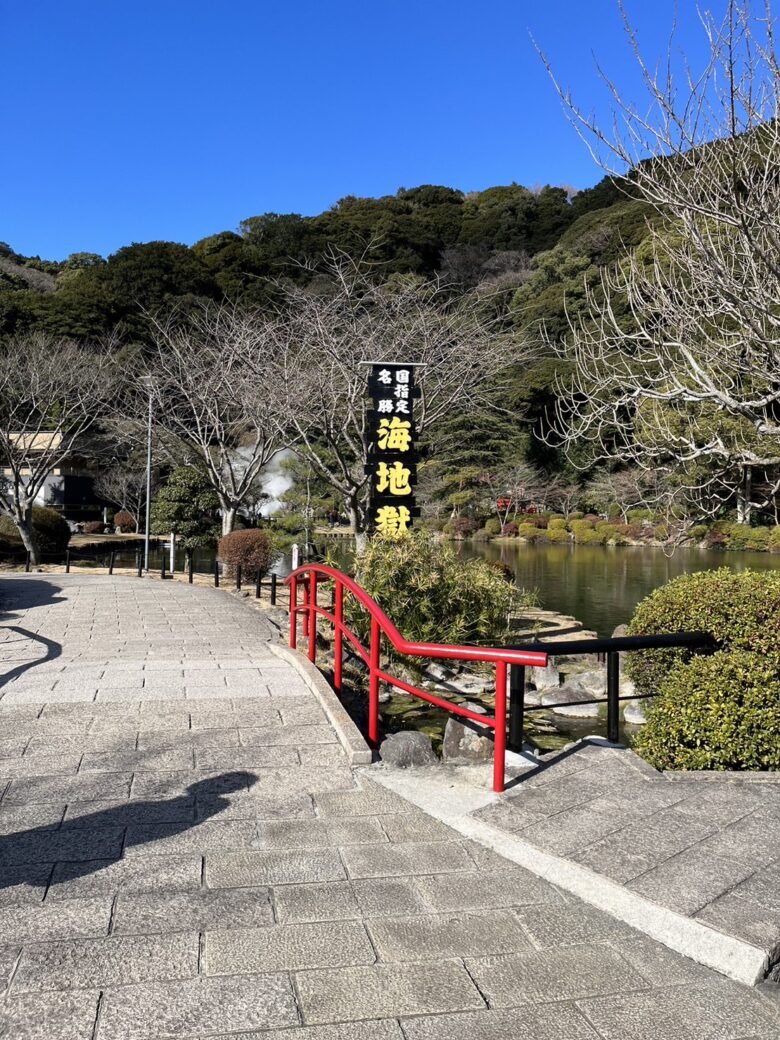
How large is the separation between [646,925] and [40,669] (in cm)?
544

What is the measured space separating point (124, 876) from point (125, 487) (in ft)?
121

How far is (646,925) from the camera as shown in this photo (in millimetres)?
2670

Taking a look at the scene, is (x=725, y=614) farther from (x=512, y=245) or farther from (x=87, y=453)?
(x=512, y=245)

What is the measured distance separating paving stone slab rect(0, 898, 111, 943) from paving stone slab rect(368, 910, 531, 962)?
96cm

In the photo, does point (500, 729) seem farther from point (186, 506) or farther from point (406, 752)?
point (186, 506)

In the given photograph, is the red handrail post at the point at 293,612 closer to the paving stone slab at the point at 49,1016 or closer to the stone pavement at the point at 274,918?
the stone pavement at the point at 274,918

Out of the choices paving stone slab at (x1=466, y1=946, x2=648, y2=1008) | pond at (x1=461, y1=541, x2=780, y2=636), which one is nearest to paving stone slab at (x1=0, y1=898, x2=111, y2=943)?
paving stone slab at (x1=466, y1=946, x2=648, y2=1008)

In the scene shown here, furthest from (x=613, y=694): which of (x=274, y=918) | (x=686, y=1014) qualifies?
(x=274, y=918)

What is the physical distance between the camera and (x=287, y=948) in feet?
8.30

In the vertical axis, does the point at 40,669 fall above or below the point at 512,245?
below

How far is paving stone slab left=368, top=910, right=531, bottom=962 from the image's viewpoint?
2.52 meters

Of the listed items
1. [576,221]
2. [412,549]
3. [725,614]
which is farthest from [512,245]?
[725,614]

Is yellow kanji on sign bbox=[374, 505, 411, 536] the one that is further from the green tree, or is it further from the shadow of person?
the green tree

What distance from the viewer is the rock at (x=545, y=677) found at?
10242mm
